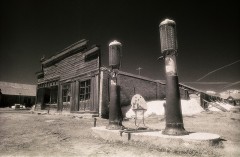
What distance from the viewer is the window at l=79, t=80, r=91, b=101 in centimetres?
1483

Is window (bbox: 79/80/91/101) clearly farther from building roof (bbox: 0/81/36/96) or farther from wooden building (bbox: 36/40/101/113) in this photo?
building roof (bbox: 0/81/36/96)

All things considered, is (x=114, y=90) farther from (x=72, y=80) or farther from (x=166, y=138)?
(x=72, y=80)

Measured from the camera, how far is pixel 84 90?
15320mm

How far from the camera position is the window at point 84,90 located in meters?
14.8

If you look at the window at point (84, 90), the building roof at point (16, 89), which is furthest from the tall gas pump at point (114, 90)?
the building roof at point (16, 89)

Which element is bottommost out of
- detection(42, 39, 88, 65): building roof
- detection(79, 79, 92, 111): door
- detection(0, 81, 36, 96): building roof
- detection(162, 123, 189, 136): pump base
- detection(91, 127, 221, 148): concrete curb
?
detection(91, 127, 221, 148): concrete curb

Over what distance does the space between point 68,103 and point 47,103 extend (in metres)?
4.85

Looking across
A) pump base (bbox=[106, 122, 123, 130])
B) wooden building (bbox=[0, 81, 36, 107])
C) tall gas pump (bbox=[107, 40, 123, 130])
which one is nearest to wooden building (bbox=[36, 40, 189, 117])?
tall gas pump (bbox=[107, 40, 123, 130])

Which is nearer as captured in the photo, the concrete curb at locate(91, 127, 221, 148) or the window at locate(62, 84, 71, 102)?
the concrete curb at locate(91, 127, 221, 148)

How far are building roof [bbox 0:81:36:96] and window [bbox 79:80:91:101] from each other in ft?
93.7

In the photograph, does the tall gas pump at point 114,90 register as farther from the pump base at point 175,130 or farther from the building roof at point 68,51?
the building roof at point 68,51

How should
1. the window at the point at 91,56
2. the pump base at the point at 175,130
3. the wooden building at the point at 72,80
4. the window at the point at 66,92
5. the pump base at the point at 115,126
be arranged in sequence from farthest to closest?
the window at the point at 66,92, the window at the point at 91,56, the wooden building at the point at 72,80, the pump base at the point at 115,126, the pump base at the point at 175,130

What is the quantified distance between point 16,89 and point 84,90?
100 ft

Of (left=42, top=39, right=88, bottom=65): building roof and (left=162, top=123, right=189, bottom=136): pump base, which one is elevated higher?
(left=42, top=39, right=88, bottom=65): building roof
